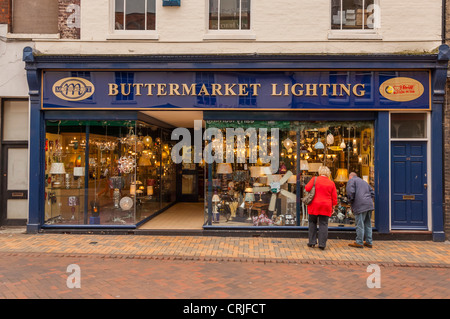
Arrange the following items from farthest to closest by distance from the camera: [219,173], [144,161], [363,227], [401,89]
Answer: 1. [144,161]
2. [219,173]
3. [401,89]
4. [363,227]

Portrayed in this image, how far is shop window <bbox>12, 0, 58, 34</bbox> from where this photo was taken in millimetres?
9812

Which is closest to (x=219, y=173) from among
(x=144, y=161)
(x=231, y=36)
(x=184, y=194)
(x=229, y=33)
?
(x=144, y=161)

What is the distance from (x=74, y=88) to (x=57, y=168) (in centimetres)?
217

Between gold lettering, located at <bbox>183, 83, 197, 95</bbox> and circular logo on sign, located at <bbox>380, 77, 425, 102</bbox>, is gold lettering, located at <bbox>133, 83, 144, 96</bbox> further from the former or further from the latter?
circular logo on sign, located at <bbox>380, 77, 425, 102</bbox>

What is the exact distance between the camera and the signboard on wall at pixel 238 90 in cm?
905

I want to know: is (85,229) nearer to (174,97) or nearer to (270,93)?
(174,97)

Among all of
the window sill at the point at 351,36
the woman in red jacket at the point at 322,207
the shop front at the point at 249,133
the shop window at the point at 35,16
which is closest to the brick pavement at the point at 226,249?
the woman in red jacket at the point at 322,207

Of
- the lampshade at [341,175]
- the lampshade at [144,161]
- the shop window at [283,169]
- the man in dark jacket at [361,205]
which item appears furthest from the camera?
the lampshade at [144,161]

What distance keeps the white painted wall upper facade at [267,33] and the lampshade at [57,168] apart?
2921 mm

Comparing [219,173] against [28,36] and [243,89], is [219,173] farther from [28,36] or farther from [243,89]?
[28,36]

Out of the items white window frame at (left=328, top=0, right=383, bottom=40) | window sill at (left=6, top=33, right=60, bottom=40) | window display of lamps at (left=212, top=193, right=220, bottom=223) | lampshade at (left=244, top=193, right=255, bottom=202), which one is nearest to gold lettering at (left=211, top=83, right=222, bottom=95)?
window display of lamps at (left=212, top=193, right=220, bottom=223)

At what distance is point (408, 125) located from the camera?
9.28 metres

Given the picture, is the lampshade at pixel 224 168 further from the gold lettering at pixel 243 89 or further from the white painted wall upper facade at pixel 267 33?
the white painted wall upper facade at pixel 267 33

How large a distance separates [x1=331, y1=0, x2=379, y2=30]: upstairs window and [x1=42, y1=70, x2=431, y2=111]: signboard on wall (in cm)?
132
